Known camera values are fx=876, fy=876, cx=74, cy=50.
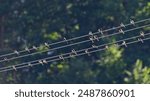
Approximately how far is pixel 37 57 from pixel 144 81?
7932 millimetres

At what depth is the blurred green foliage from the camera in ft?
142

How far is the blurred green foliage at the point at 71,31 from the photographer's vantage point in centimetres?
4325

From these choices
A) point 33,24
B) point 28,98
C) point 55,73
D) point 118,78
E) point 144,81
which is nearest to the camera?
point 28,98

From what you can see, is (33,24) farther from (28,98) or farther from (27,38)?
(28,98)

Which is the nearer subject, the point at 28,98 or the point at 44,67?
the point at 28,98

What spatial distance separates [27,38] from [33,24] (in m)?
1.28

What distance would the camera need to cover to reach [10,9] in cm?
4772

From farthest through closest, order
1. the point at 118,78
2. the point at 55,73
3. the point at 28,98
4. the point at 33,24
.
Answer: the point at 33,24 → the point at 55,73 → the point at 118,78 → the point at 28,98

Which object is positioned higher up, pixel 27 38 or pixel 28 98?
pixel 27 38

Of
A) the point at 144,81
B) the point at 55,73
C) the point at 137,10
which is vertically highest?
the point at 137,10

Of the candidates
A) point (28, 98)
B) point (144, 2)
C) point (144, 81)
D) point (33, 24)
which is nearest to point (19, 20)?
point (33, 24)

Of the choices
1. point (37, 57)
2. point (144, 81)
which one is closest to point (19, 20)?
point (37, 57)

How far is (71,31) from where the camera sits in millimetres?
47375

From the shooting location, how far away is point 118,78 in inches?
1688
